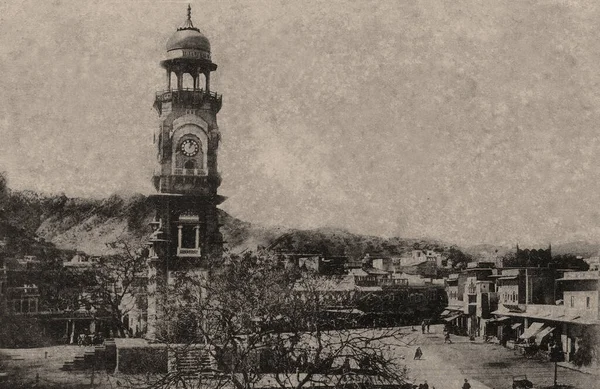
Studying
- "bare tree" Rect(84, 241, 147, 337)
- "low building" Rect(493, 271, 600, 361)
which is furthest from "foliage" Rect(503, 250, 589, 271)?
"bare tree" Rect(84, 241, 147, 337)

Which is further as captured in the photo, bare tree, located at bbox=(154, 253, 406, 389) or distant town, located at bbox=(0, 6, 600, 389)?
distant town, located at bbox=(0, 6, 600, 389)

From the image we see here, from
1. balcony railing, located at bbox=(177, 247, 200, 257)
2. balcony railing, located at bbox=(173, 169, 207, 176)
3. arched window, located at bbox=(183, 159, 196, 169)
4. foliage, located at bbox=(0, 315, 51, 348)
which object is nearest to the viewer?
foliage, located at bbox=(0, 315, 51, 348)

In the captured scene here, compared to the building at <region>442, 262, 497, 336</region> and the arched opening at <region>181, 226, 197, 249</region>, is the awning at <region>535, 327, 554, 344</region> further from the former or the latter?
the arched opening at <region>181, 226, 197, 249</region>

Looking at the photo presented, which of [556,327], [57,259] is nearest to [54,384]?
[57,259]

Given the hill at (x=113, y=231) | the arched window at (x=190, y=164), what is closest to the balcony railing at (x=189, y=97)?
the arched window at (x=190, y=164)

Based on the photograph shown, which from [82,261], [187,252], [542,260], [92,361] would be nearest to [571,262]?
[542,260]

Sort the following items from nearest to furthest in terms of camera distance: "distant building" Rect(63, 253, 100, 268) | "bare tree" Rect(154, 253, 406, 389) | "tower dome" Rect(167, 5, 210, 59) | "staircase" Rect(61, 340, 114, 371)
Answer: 1. "bare tree" Rect(154, 253, 406, 389)
2. "tower dome" Rect(167, 5, 210, 59)
3. "staircase" Rect(61, 340, 114, 371)
4. "distant building" Rect(63, 253, 100, 268)
